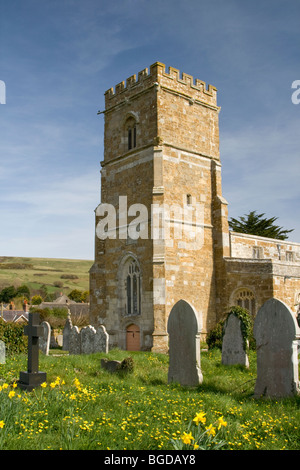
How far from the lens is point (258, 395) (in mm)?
8953

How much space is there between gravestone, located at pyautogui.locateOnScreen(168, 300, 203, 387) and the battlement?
1403 centimetres

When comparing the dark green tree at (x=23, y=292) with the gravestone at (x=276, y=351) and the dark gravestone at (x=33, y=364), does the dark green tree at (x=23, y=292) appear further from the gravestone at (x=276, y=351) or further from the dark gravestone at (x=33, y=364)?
the gravestone at (x=276, y=351)

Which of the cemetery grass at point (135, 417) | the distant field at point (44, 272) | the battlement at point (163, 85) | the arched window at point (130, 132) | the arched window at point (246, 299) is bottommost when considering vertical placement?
the cemetery grass at point (135, 417)

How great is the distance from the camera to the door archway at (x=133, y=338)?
20.7 meters

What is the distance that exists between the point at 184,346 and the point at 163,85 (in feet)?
48.9

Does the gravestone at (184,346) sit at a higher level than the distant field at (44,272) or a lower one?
lower

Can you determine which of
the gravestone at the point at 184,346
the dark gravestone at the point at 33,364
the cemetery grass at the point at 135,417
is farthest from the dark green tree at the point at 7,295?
the gravestone at the point at 184,346

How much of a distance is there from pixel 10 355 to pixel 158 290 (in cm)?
735

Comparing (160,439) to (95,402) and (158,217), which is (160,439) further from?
(158,217)

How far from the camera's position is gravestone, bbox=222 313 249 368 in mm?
12258

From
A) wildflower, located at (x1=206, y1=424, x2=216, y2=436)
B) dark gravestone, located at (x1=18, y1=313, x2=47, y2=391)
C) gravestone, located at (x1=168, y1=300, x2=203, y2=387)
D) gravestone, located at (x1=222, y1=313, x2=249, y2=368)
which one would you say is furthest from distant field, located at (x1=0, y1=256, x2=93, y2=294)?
wildflower, located at (x1=206, y1=424, x2=216, y2=436)

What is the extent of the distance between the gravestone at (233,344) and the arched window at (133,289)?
8.72 m

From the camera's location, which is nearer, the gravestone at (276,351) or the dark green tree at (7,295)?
the gravestone at (276,351)
